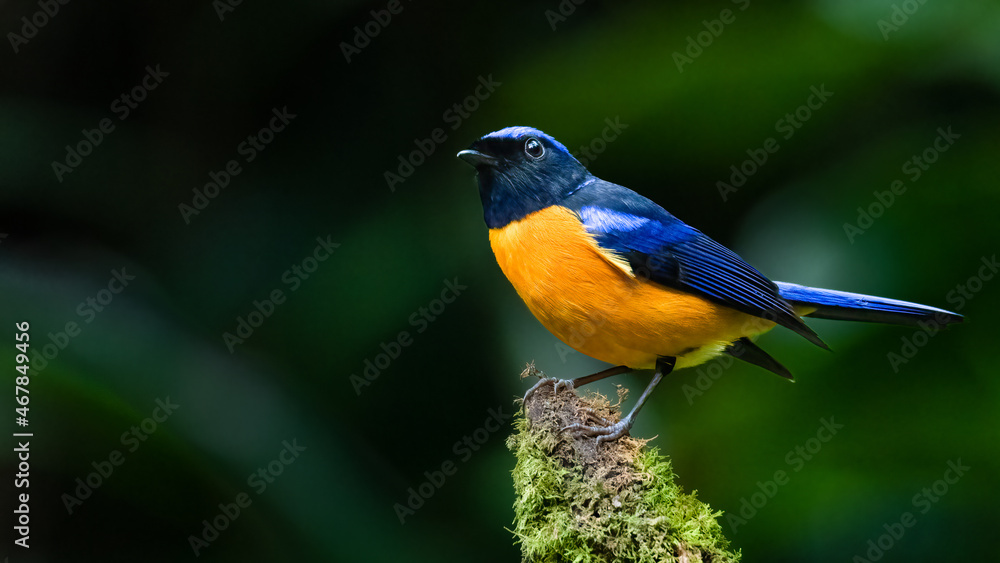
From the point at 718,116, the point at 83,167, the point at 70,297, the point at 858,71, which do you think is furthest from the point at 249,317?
the point at 858,71

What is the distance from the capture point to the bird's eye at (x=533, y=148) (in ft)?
11.0

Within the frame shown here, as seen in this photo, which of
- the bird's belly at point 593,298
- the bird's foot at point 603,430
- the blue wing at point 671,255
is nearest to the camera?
the bird's foot at point 603,430

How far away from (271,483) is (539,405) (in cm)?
244

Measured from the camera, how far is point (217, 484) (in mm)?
4543

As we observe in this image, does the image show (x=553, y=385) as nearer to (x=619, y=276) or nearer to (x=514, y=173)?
(x=619, y=276)

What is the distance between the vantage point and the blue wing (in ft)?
10.7

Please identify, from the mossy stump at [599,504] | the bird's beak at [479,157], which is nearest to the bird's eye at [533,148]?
the bird's beak at [479,157]

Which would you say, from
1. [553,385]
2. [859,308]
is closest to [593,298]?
[553,385]

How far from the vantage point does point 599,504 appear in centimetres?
260

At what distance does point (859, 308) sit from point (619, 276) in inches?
42.9

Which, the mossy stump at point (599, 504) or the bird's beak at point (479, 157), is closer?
the mossy stump at point (599, 504)

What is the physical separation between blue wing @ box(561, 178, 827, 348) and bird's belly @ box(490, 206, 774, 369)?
5cm

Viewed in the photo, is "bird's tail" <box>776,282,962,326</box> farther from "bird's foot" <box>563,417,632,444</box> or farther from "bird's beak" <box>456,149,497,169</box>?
"bird's beak" <box>456,149,497,169</box>

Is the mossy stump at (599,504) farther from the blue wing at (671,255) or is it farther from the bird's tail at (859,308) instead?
the bird's tail at (859,308)
